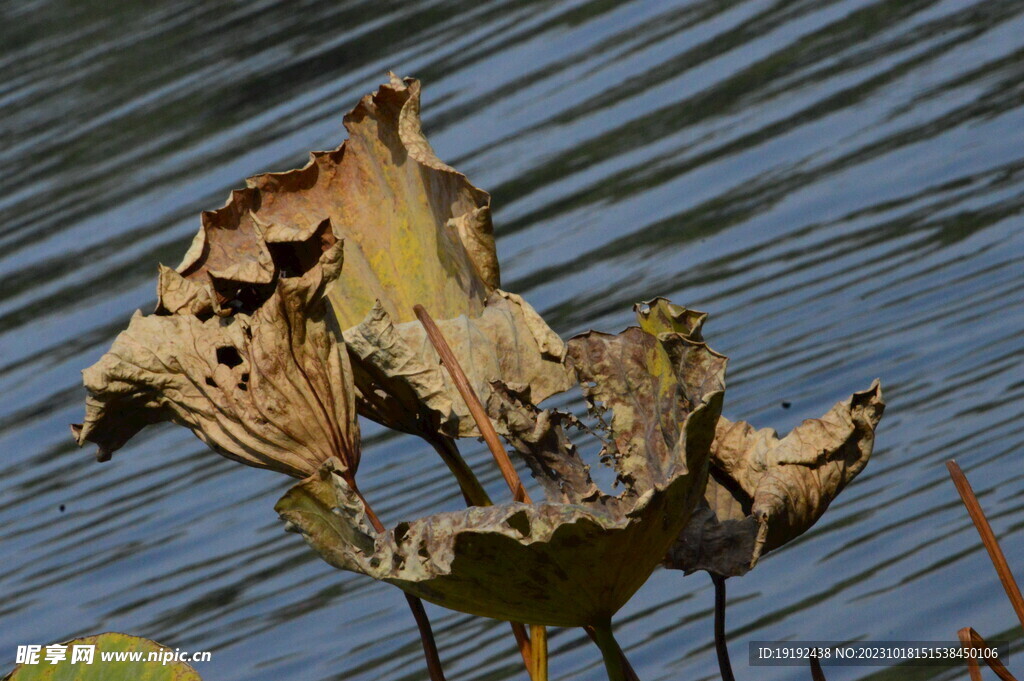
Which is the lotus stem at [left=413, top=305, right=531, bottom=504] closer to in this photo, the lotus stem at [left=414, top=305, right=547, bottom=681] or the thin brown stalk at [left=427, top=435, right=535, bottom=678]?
the lotus stem at [left=414, top=305, right=547, bottom=681]

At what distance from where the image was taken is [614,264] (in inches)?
212

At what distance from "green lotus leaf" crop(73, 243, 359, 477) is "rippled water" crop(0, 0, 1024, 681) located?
1556 mm

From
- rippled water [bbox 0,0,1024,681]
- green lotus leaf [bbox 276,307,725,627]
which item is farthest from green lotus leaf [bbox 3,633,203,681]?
rippled water [bbox 0,0,1024,681]

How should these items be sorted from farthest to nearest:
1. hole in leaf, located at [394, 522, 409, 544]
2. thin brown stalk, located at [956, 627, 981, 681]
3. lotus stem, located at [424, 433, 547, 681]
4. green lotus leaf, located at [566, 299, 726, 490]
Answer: lotus stem, located at [424, 433, 547, 681], green lotus leaf, located at [566, 299, 726, 490], hole in leaf, located at [394, 522, 409, 544], thin brown stalk, located at [956, 627, 981, 681]

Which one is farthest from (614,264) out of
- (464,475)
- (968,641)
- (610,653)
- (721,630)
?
(968,641)

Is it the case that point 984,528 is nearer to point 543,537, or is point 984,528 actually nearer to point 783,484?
point 783,484

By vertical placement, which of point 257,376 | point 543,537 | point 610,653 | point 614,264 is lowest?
point 614,264

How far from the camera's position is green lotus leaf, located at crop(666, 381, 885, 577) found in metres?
1.41

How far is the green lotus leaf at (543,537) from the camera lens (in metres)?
1.23

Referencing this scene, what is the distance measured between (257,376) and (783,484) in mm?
533

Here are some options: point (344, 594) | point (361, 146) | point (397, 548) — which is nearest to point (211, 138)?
point (344, 594)

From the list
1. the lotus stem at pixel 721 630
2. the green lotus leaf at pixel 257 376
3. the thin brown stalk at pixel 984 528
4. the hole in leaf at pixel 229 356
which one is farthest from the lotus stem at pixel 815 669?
the hole in leaf at pixel 229 356

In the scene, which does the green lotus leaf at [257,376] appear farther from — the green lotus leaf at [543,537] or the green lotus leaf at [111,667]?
the green lotus leaf at [111,667]

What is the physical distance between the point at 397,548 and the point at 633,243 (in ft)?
14.1
